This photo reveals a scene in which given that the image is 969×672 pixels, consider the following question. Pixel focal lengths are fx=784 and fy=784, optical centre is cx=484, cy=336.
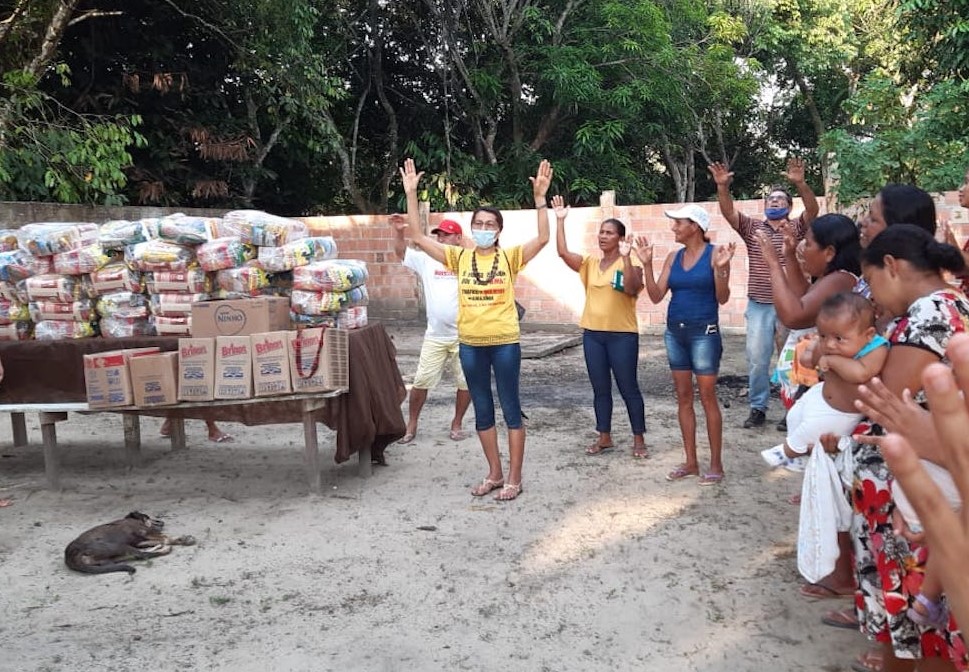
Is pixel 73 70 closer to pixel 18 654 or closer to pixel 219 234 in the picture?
pixel 219 234

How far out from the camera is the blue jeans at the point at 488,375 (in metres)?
4.79

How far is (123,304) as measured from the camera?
5.64 metres

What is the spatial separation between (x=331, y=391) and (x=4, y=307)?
2912 mm

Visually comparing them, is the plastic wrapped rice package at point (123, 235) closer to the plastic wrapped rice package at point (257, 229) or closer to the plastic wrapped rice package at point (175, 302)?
the plastic wrapped rice package at point (175, 302)

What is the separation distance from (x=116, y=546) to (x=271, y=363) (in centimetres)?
138

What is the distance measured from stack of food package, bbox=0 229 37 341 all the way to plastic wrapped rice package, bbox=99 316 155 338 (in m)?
0.68

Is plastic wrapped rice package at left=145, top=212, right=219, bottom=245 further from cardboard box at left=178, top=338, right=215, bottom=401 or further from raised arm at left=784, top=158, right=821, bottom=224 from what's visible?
raised arm at left=784, top=158, right=821, bottom=224

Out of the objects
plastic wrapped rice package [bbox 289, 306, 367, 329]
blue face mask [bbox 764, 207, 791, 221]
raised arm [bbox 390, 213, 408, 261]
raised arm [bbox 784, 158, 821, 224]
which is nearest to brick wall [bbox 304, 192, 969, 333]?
blue face mask [bbox 764, 207, 791, 221]

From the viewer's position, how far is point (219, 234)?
5492mm

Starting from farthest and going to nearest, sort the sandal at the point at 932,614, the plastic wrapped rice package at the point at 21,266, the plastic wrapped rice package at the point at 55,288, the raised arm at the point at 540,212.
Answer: the plastic wrapped rice package at the point at 21,266 < the plastic wrapped rice package at the point at 55,288 < the raised arm at the point at 540,212 < the sandal at the point at 932,614

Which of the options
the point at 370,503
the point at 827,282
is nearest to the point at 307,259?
the point at 370,503

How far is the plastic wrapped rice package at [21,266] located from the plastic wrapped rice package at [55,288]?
0.12 m

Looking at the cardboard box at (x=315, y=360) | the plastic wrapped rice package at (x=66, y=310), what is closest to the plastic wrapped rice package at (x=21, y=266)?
the plastic wrapped rice package at (x=66, y=310)

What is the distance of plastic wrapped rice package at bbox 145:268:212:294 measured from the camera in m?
5.43
